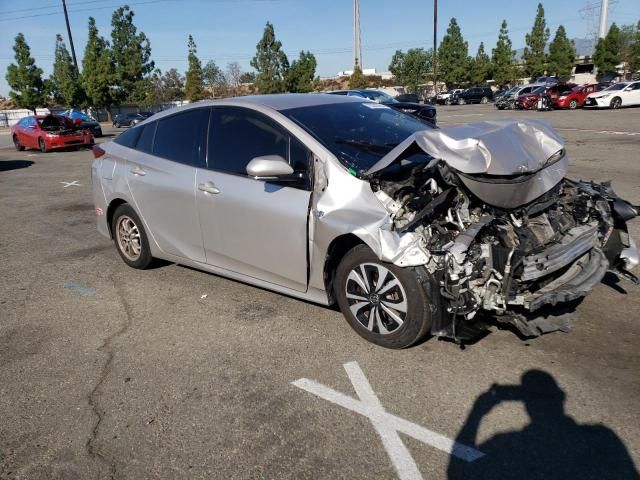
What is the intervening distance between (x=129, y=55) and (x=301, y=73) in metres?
17.3

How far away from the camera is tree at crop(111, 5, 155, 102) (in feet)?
171

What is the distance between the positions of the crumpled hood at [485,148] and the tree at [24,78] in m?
49.7

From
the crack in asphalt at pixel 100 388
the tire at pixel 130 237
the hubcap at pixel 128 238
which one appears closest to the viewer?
the crack in asphalt at pixel 100 388

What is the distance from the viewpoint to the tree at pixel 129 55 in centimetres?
5200

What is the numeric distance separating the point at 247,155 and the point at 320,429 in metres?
2.23

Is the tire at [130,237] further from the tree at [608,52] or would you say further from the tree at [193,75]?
the tree at [608,52]

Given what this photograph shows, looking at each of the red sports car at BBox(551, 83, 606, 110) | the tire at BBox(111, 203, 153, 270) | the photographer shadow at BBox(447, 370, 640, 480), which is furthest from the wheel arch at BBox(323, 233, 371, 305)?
the red sports car at BBox(551, 83, 606, 110)

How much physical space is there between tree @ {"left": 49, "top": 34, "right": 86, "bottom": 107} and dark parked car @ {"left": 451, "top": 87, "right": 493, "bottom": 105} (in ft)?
115

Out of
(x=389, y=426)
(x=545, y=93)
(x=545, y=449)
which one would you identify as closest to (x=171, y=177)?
(x=389, y=426)

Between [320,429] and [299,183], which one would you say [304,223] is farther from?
[320,429]

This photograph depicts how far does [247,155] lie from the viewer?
4.21m

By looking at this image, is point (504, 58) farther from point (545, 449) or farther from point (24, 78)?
point (545, 449)

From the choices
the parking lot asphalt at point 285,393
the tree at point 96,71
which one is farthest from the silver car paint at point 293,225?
the tree at point 96,71

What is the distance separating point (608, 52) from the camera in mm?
66125
